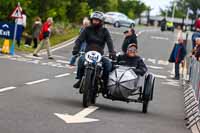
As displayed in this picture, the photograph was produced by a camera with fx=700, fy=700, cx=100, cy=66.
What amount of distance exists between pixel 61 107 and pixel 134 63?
2.08m

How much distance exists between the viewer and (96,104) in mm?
14555

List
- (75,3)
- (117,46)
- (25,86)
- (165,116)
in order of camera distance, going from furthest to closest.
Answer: (75,3), (117,46), (25,86), (165,116)

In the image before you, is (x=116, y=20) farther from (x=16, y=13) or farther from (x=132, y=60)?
(x=132, y=60)

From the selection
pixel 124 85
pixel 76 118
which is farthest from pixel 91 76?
pixel 76 118

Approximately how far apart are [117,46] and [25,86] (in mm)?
29405

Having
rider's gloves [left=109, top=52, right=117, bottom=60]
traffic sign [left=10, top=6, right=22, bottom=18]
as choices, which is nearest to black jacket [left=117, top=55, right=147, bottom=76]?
rider's gloves [left=109, top=52, right=117, bottom=60]

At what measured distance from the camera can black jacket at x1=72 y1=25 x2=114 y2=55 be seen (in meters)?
13.9

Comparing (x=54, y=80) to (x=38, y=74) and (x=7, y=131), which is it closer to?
(x=38, y=74)

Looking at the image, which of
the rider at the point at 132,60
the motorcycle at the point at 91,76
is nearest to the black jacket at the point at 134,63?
the rider at the point at 132,60

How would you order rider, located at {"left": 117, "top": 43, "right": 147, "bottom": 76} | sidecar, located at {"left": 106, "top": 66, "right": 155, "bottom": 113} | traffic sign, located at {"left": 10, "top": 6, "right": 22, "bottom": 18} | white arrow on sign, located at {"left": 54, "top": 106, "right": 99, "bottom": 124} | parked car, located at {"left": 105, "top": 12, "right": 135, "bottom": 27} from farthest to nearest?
parked car, located at {"left": 105, "top": 12, "right": 135, "bottom": 27}
traffic sign, located at {"left": 10, "top": 6, "right": 22, "bottom": 18}
rider, located at {"left": 117, "top": 43, "right": 147, "bottom": 76}
sidecar, located at {"left": 106, "top": 66, "right": 155, "bottom": 113}
white arrow on sign, located at {"left": 54, "top": 106, "right": 99, "bottom": 124}

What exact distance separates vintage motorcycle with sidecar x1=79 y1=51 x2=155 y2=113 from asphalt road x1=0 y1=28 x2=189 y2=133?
31cm

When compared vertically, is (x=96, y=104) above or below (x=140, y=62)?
below

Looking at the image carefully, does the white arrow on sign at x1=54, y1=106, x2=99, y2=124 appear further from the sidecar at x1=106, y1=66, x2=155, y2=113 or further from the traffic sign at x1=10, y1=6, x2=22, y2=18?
the traffic sign at x1=10, y1=6, x2=22, y2=18

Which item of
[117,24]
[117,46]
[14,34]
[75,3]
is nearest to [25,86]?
[14,34]
